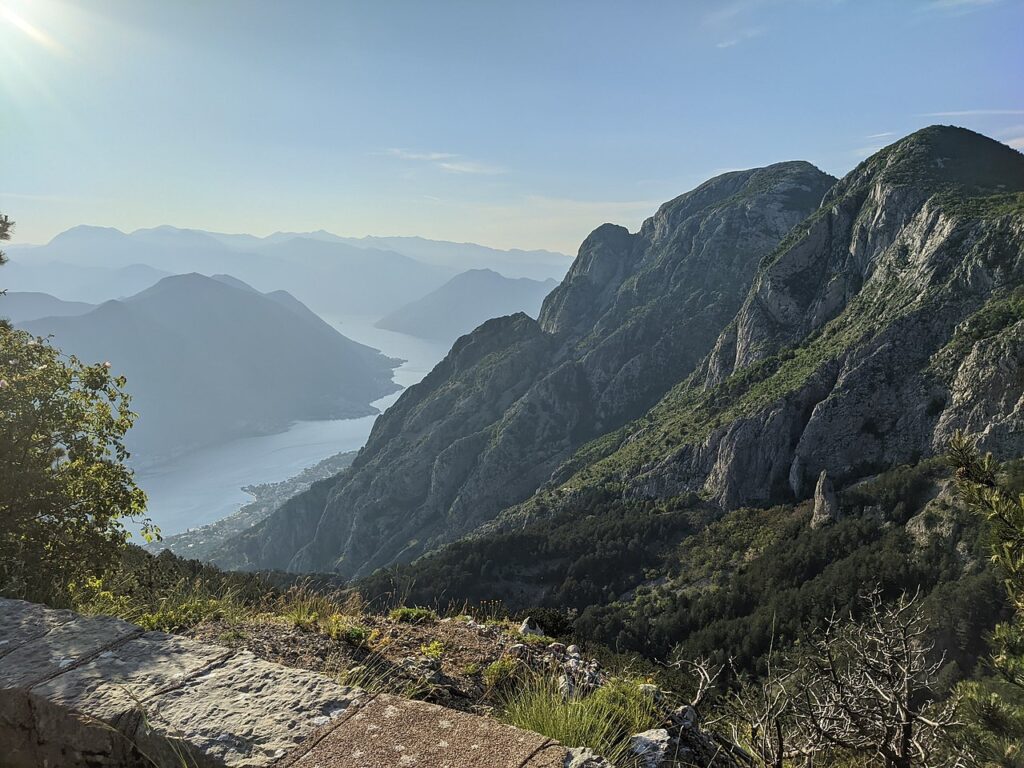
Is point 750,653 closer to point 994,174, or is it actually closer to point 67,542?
point 67,542

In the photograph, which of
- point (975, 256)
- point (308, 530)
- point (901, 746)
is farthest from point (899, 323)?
point (308, 530)

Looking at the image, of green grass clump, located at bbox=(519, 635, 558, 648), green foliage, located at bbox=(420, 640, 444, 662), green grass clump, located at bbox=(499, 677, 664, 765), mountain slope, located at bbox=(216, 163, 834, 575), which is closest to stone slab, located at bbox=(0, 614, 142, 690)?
green grass clump, located at bbox=(499, 677, 664, 765)

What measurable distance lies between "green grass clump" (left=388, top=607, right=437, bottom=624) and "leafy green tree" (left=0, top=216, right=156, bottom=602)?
434 centimetres

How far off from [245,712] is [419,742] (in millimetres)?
1166

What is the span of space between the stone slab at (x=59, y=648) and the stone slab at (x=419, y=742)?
221 cm

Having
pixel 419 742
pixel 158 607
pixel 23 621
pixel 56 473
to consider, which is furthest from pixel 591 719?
pixel 56 473

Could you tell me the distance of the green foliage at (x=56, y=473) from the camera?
7.03 meters

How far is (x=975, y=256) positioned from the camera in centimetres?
7194

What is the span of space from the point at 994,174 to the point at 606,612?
331 ft

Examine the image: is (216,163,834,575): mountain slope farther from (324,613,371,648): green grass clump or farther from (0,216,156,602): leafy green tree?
(324,613,371,648): green grass clump

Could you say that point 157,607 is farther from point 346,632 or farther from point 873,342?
point 873,342

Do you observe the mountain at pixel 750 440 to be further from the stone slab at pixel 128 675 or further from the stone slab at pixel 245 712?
the stone slab at pixel 245 712

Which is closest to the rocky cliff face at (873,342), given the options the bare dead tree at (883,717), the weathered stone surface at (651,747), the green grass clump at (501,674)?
the bare dead tree at (883,717)

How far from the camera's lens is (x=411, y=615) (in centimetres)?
989
